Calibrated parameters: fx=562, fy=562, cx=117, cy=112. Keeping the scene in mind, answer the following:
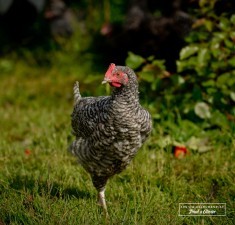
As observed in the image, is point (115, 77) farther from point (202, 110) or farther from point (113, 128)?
point (202, 110)

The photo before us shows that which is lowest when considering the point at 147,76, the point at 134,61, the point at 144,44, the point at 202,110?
the point at 202,110

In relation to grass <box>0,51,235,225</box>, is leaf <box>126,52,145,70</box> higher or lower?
higher

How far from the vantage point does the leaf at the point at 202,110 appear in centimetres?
564

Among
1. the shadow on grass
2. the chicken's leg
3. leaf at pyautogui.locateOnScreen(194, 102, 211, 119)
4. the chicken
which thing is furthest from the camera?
leaf at pyautogui.locateOnScreen(194, 102, 211, 119)

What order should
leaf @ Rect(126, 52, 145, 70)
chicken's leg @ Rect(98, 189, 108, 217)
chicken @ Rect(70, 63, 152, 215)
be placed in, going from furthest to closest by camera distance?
leaf @ Rect(126, 52, 145, 70) < chicken's leg @ Rect(98, 189, 108, 217) < chicken @ Rect(70, 63, 152, 215)

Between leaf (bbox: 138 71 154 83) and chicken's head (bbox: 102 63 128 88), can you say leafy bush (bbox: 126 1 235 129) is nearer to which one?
leaf (bbox: 138 71 154 83)

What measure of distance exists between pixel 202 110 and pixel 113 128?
2.03 m

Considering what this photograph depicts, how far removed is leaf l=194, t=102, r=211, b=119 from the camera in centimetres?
564

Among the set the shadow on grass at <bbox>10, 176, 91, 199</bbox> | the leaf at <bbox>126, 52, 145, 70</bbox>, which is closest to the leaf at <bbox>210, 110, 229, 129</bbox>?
the leaf at <bbox>126, 52, 145, 70</bbox>

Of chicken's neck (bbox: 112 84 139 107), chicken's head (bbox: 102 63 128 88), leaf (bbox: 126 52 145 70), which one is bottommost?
chicken's neck (bbox: 112 84 139 107)

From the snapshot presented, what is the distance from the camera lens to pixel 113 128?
3822 millimetres

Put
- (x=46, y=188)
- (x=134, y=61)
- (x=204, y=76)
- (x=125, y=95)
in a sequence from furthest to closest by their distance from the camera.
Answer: (x=204, y=76)
(x=134, y=61)
(x=46, y=188)
(x=125, y=95)

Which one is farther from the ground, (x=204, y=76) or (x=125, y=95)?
(x=204, y=76)

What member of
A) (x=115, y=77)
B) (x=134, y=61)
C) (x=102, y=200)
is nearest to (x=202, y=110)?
(x=134, y=61)
